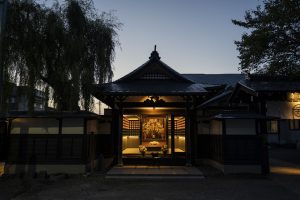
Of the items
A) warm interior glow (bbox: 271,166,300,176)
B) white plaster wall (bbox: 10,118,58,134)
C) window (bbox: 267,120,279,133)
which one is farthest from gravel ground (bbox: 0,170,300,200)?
window (bbox: 267,120,279,133)

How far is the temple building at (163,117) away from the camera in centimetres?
1562

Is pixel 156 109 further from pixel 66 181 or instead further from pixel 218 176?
pixel 66 181

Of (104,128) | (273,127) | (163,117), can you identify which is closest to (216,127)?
(163,117)

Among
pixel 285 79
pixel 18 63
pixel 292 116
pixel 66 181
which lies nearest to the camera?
pixel 66 181

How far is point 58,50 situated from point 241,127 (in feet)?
35.5

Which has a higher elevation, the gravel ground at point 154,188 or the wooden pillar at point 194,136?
the wooden pillar at point 194,136

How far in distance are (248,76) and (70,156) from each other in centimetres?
1152

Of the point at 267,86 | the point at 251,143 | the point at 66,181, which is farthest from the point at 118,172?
the point at 267,86

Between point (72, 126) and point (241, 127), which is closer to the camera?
point (72, 126)

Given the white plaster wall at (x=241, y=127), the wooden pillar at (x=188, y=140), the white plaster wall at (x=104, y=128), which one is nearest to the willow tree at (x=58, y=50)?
the white plaster wall at (x=104, y=128)

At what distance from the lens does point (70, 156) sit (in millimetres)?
15570

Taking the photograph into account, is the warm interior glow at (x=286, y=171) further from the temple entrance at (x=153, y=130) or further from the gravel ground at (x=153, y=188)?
the temple entrance at (x=153, y=130)

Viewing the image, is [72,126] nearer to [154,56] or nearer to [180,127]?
[154,56]

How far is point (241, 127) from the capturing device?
52.2 feet
